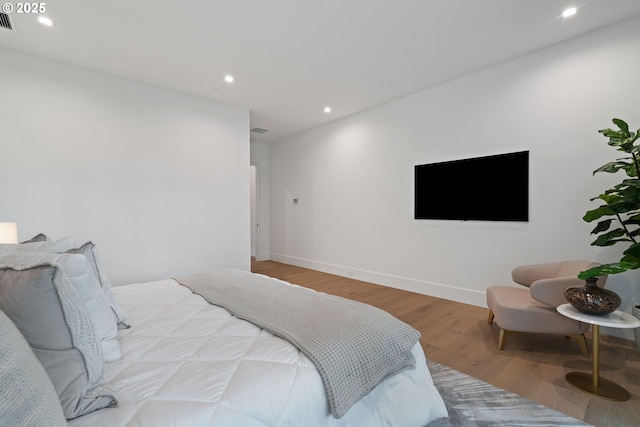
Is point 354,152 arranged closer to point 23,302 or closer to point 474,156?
point 474,156

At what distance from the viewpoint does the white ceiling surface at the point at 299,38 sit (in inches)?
91.8

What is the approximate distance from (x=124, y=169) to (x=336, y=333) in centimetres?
365

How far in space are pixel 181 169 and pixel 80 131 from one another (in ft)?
3.79

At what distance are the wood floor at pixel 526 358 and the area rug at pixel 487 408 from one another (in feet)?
0.31

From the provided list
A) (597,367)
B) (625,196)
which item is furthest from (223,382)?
(625,196)

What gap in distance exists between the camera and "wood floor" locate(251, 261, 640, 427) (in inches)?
67.3

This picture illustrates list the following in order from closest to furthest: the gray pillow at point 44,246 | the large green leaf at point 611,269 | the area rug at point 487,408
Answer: the gray pillow at point 44,246 → the area rug at point 487,408 → the large green leaf at point 611,269

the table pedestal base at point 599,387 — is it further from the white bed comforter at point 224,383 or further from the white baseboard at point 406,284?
the white baseboard at point 406,284

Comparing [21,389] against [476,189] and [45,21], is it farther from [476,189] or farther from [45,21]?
[476,189]

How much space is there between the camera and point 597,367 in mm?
1846

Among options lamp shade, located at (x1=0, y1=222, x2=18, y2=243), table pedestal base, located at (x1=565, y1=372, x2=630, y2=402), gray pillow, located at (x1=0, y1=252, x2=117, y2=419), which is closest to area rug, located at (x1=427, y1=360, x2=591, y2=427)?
table pedestal base, located at (x1=565, y1=372, x2=630, y2=402)

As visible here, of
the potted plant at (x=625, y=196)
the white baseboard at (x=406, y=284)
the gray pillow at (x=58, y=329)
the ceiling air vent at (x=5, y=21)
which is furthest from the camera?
the white baseboard at (x=406, y=284)

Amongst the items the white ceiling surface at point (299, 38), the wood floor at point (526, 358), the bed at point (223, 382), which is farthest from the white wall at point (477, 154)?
the bed at point (223, 382)

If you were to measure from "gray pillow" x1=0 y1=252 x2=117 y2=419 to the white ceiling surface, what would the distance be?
2.37 metres
